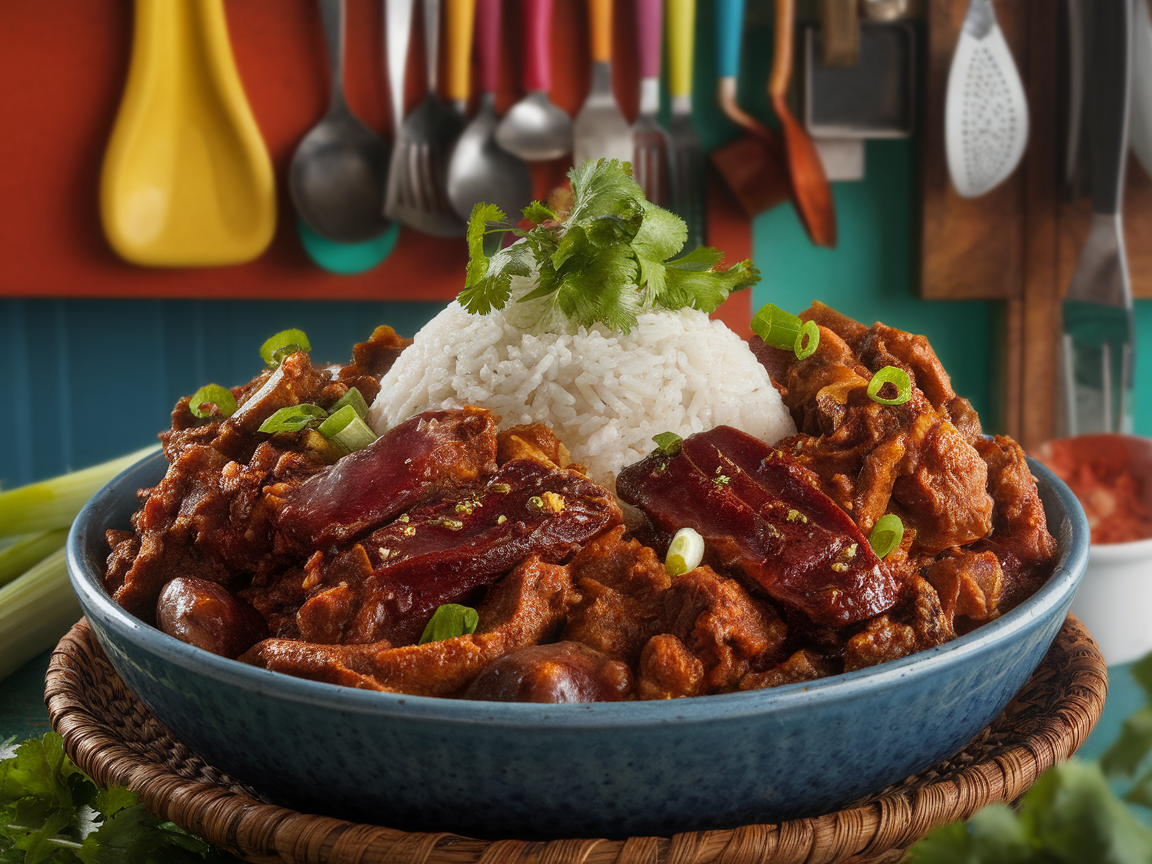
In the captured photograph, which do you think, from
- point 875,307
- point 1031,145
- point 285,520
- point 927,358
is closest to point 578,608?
point 285,520

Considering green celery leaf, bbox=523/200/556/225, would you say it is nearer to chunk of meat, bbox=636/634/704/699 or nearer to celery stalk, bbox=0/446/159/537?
chunk of meat, bbox=636/634/704/699

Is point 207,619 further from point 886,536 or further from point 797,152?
point 797,152

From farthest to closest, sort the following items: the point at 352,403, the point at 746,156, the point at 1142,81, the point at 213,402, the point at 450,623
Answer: the point at 746,156
the point at 1142,81
the point at 213,402
the point at 352,403
the point at 450,623

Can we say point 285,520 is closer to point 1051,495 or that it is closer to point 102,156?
point 1051,495

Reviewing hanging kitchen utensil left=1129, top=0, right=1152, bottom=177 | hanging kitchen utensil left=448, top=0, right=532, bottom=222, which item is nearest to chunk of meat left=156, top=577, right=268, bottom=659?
hanging kitchen utensil left=448, top=0, right=532, bottom=222

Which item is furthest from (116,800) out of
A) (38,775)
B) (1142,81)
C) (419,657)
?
(1142,81)

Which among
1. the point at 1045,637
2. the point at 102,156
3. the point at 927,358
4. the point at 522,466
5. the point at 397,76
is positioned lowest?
the point at 1045,637

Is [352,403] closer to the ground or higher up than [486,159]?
closer to the ground
